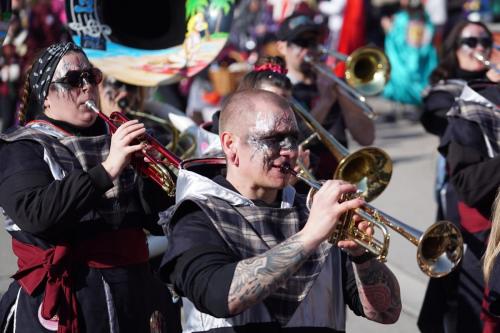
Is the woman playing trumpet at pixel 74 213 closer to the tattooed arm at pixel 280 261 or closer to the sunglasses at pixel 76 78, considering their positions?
the sunglasses at pixel 76 78

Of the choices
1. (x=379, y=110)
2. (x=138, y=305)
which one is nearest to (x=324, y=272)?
(x=138, y=305)

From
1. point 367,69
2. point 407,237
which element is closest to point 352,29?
point 367,69

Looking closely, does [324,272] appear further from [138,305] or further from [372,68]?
[372,68]

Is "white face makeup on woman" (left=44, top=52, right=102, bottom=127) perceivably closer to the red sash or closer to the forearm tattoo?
the red sash

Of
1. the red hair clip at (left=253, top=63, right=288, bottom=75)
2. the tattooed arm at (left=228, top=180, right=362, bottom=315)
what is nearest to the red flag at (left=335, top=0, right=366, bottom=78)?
the red hair clip at (left=253, top=63, right=288, bottom=75)

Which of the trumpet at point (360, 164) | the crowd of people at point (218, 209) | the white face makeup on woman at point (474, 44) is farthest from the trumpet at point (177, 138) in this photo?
the white face makeup on woman at point (474, 44)

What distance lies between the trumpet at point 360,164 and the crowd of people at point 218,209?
0.28ft

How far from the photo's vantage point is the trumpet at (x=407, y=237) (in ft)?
8.41

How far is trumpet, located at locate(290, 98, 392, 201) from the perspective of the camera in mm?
4465

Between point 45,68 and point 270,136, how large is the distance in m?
1.13

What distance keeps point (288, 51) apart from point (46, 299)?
2.63 m

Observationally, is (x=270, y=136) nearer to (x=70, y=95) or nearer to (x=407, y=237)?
(x=407, y=237)

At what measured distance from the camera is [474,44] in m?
5.17

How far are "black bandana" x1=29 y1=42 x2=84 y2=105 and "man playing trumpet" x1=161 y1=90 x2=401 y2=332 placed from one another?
88 centimetres
